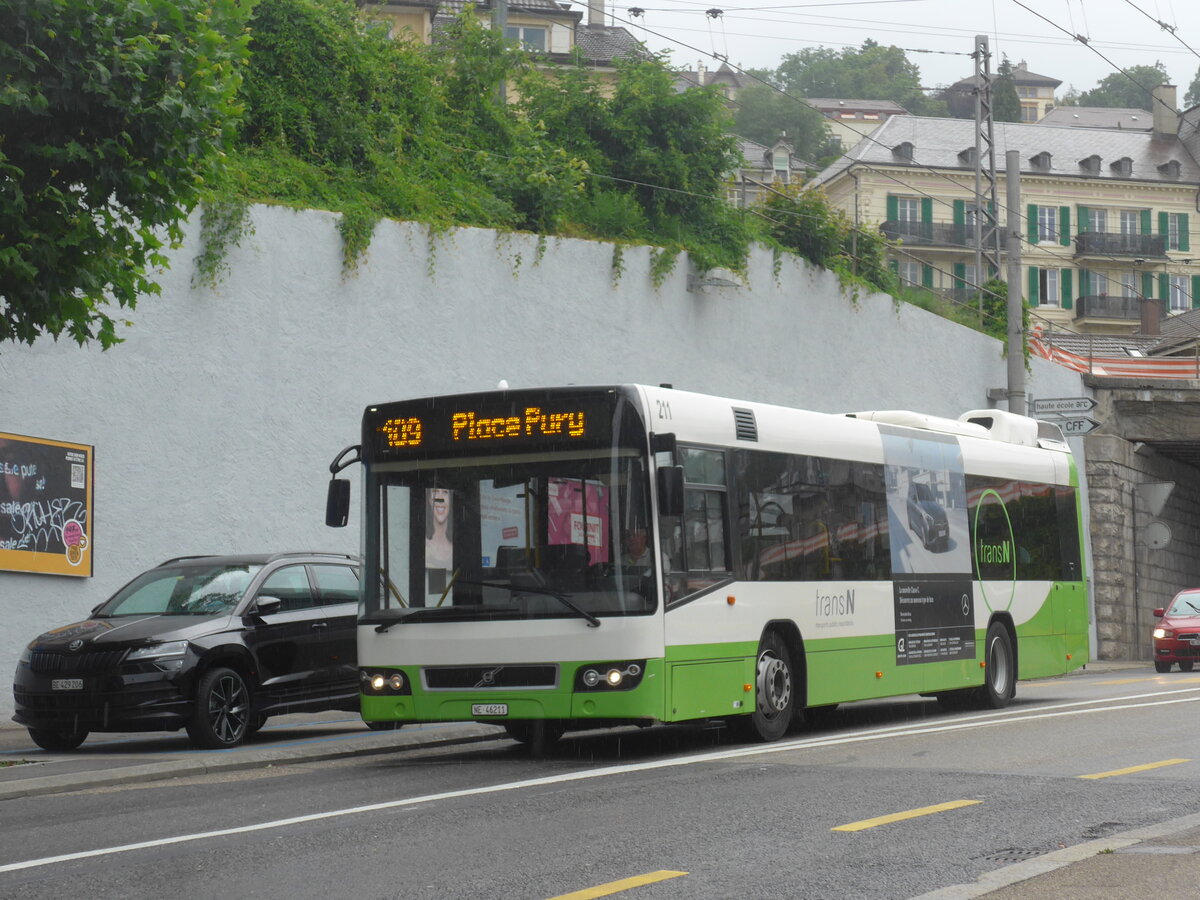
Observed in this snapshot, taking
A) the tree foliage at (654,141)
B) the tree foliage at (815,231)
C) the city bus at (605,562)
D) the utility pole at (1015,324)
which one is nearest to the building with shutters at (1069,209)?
the tree foliage at (815,231)

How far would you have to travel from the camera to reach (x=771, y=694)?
13.4 metres

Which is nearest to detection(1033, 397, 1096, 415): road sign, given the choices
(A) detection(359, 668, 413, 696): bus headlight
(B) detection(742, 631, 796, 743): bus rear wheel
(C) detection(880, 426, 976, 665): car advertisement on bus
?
(C) detection(880, 426, 976, 665): car advertisement on bus

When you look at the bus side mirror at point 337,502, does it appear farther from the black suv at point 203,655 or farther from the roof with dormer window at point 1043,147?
the roof with dormer window at point 1043,147

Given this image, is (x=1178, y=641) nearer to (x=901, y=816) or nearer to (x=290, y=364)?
(x=290, y=364)

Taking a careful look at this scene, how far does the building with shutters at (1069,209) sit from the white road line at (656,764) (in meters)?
58.3

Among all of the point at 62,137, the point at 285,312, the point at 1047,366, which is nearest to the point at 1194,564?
the point at 1047,366

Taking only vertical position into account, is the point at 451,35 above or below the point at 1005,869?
above

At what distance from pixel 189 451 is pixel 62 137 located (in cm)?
764

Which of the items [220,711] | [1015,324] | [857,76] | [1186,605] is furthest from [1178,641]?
[857,76]

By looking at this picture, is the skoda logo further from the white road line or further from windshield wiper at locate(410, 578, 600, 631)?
the white road line

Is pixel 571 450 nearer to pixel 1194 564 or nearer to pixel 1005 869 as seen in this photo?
pixel 1005 869

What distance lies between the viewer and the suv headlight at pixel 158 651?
13203 mm

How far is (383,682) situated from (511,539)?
1.47 m

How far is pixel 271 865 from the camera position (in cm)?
765
